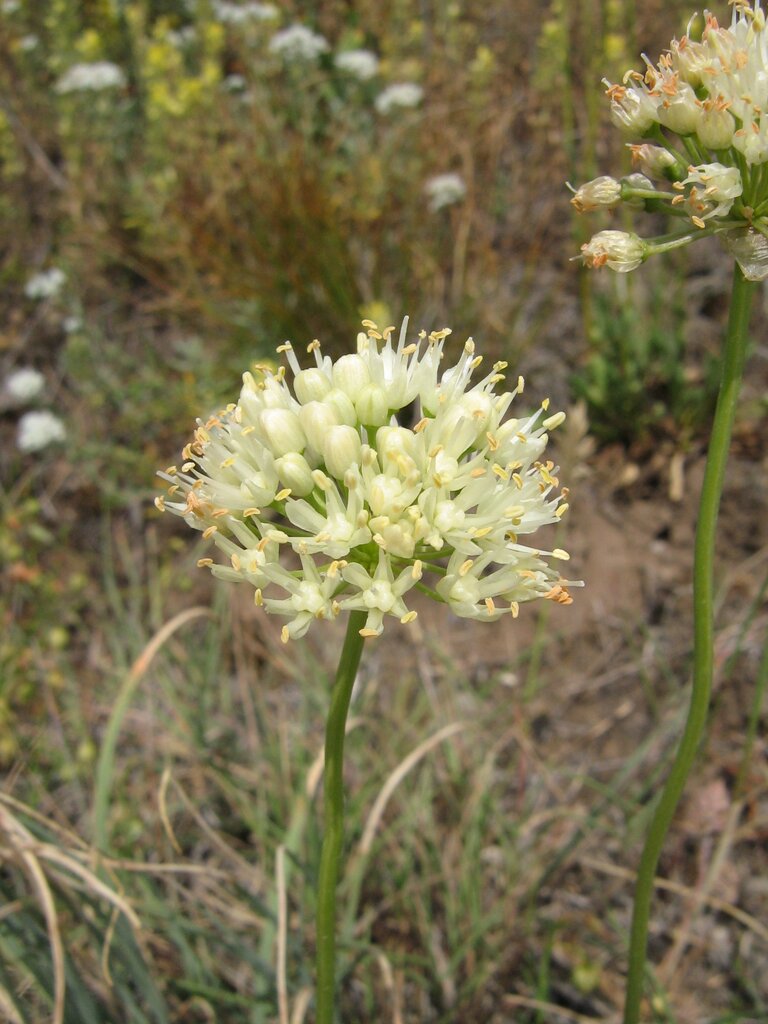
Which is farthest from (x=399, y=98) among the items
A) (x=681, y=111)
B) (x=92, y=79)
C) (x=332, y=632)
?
(x=681, y=111)

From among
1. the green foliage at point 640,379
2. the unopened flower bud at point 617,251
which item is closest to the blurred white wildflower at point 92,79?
the green foliage at point 640,379

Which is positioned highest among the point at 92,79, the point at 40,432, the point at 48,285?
the point at 92,79

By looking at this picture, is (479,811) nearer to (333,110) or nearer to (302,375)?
(302,375)

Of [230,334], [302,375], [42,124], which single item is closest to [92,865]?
[302,375]

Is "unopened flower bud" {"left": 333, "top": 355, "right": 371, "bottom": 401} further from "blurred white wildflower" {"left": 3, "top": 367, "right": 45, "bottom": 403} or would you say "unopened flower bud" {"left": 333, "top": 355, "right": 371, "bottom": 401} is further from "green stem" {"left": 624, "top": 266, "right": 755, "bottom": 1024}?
"blurred white wildflower" {"left": 3, "top": 367, "right": 45, "bottom": 403}

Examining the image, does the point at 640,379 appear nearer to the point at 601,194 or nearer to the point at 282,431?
the point at 601,194

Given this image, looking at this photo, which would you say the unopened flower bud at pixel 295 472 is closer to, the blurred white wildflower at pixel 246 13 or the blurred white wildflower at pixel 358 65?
the blurred white wildflower at pixel 358 65
